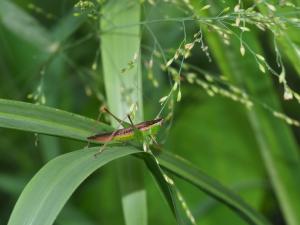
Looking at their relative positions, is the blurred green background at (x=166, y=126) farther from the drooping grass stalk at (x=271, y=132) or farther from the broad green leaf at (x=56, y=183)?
the broad green leaf at (x=56, y=183)

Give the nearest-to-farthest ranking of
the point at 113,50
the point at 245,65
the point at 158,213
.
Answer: the point at 113,50
the point at 245,65
the point at 158,213

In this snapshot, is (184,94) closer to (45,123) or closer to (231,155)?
(231,155)

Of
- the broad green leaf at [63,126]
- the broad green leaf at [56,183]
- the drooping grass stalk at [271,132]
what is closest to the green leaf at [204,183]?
the broad green leaf at [63,126]

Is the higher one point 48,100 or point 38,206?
point 38,206

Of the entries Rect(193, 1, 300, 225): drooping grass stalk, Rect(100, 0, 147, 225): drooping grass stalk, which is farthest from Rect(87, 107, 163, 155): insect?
Rect(193, 1, 300, 225): drooping grass stalk

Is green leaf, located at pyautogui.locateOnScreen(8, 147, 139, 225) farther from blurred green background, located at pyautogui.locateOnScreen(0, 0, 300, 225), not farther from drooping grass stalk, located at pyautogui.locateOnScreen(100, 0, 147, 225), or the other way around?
blurred green background, located at pyautogui.locateOnScreen(0, 0, 300, 225)

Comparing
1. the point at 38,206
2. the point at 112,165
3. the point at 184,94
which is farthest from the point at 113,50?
the point at 184,94

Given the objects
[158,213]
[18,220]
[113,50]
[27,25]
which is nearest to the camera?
[18,220]
